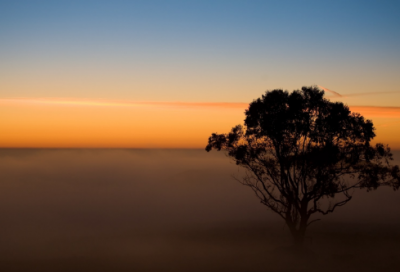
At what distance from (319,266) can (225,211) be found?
239 ft

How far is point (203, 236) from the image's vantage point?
142ft

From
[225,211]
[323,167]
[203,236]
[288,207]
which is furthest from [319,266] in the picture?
[225,211]

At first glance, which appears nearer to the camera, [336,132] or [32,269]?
[336,132]

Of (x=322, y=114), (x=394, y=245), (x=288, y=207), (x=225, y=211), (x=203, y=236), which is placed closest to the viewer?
(x=322, y=114)

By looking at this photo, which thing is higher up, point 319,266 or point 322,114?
point 322,114

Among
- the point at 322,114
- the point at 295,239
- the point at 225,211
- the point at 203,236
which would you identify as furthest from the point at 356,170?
the point at 225,211

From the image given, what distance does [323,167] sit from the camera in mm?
27375

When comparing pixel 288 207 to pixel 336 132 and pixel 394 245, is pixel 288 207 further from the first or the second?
pixel 394 245

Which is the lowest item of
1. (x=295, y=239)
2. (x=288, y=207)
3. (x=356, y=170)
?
(x=295, y=239)

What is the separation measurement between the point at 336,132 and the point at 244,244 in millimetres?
16862

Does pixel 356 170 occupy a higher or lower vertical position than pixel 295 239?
higher

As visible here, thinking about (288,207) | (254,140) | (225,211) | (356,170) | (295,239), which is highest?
(254,140)

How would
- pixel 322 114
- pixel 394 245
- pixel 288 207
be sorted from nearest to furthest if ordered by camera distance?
pixel 322 114 → pixel 288 207 → pixel 394 245

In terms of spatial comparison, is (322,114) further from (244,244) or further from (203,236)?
(203,236)
